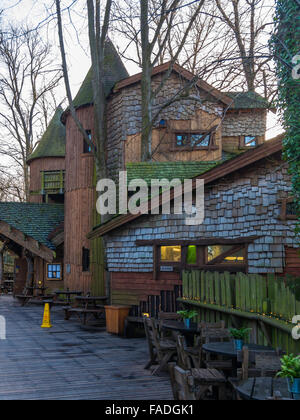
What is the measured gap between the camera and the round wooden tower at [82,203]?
20.5 m

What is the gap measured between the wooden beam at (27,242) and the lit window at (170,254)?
386 inches

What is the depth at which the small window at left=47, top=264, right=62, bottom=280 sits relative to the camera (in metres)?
26.3

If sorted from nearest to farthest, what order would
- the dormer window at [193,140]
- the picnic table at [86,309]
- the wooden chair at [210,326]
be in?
the wooden chair at [210,326], the picnic table at [86,309], the dormer window at [193,140]

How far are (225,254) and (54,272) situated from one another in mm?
15599

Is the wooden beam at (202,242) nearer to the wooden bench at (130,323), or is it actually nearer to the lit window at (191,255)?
the lit window at (191,255)

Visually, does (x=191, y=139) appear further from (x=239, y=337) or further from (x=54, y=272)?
(x=239, y=337)

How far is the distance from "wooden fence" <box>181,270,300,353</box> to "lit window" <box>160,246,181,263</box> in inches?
66.4

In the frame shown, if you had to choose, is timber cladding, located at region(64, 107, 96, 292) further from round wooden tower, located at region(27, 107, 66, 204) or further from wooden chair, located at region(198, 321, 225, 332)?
wooden chair, located at region(198, 321, 225, 332)

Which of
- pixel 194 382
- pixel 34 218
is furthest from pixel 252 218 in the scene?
pixel 34 218

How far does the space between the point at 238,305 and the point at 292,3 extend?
5.54 m

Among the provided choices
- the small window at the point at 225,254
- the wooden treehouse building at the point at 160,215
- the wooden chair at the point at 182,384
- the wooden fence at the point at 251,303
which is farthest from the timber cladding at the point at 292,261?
the wooden chair at the point at 182,384

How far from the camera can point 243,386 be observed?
5.02m

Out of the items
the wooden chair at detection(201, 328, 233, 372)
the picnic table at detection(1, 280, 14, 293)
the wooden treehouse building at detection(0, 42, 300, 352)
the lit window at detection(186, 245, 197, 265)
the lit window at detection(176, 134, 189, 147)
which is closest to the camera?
the wooden chair at detection(201, 328, 233, 372)

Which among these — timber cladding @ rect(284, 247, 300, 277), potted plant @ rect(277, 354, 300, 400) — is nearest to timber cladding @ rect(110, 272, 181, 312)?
timber cladding @ rect(284, 247, 300, 277)
